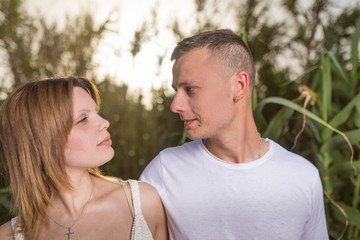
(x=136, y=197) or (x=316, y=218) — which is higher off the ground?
(x=136, y=197)

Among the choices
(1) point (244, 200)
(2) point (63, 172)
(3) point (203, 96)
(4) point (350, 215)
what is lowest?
(4) point (350, 215)

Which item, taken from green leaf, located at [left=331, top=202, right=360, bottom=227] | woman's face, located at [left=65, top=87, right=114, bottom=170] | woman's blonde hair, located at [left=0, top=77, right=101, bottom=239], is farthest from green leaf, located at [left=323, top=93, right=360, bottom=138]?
woman's blonde hair, located at [left=0, top=77, right=101, bottom=239]

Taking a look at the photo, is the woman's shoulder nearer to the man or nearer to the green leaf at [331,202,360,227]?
the man

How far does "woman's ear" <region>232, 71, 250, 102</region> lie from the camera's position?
128cm

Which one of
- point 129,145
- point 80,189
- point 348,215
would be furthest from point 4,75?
point 348,215

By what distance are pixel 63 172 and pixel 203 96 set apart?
1.74 ft

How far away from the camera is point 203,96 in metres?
1.21

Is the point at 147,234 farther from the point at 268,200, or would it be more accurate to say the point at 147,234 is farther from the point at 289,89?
the point at 289,89

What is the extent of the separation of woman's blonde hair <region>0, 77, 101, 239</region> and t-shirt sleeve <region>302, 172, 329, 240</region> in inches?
33.5

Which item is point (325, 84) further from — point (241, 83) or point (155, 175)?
point (155, 175)

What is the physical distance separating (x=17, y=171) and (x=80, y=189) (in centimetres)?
21

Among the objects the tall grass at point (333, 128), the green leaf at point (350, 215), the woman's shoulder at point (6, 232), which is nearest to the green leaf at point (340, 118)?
the tall grass at point (333, 128)

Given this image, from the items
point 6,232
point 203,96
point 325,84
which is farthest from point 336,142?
point 6,232

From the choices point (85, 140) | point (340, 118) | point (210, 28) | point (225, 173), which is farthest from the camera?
point (210, 28)
